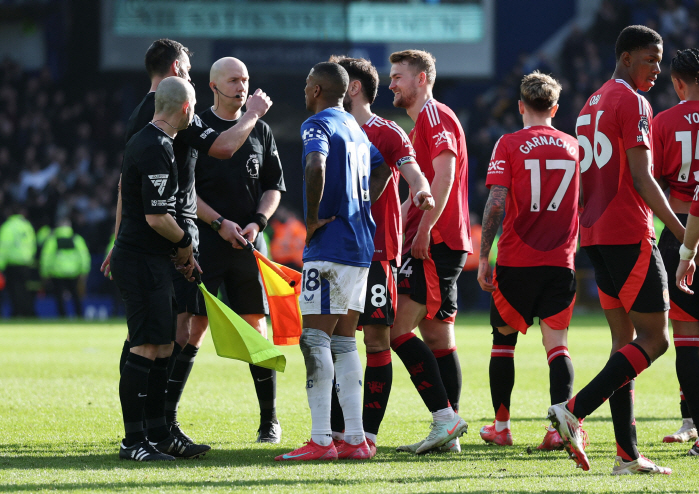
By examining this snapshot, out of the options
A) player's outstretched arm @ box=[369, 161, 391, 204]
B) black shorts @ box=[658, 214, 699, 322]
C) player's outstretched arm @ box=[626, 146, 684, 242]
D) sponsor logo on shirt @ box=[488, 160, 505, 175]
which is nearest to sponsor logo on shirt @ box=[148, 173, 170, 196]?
player's outstretched arm @ box=[369, 161, 391, 204]

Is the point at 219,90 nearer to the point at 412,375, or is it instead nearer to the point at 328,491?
the point at 412,375

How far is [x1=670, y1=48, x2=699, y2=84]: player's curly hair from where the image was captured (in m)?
5.45

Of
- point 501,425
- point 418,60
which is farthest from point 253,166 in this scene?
point 501,425

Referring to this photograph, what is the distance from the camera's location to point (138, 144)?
4926 mm

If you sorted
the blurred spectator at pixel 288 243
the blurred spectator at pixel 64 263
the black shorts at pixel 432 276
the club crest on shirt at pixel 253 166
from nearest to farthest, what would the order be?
the black shorts at pixel 432 276 → the club crest on shirt at pixel 253 166 → the blurred spectator at pixel 64 263 → the blurred spectator at pixel 288 243

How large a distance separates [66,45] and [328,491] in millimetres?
24699

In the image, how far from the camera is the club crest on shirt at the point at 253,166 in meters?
5.97

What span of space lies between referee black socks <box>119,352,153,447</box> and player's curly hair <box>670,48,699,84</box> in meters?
3.56

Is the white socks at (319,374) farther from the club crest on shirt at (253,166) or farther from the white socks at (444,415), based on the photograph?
the club crest on shirt at (253,166)

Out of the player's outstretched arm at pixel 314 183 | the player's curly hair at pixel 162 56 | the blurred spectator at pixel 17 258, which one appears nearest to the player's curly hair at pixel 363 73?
the player's outstretched arm at pixel 314 183

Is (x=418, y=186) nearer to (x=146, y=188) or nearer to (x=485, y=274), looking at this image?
(x=485, y=274)

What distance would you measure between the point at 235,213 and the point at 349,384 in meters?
1.51

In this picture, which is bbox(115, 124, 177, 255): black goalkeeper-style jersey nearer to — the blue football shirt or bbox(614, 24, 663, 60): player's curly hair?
the blue football shirt

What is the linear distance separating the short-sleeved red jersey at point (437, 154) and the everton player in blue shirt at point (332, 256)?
0.63 m
